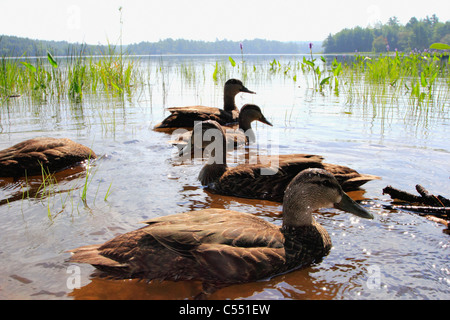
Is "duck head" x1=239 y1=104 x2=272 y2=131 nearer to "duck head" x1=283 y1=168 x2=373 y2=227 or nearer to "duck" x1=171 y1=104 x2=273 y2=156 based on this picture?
"duck" x1=171 y1=104 x2=273 y2=156

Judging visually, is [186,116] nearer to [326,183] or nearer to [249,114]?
[249,114]

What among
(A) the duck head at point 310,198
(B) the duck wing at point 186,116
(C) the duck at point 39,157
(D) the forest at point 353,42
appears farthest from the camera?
(D) the forest at point 353,42

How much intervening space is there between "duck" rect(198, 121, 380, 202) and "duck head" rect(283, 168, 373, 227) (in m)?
1.18

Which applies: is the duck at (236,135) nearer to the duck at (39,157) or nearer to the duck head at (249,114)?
the duck head at (249,114)

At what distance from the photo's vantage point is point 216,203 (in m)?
5.12

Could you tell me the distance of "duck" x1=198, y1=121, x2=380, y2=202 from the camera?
5184 millimetres

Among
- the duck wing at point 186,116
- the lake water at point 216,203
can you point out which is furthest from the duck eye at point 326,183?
the duck wing at point 186,116

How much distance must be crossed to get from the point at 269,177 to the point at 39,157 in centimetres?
323

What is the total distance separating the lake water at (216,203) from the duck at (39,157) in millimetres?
304

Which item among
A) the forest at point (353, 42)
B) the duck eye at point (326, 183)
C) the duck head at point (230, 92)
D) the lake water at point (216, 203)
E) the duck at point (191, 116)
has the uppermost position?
the forest at point (353, 42)

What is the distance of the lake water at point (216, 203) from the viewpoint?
3.25 metres

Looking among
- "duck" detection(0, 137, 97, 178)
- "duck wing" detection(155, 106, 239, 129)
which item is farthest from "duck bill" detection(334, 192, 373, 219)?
"duck wing" detection(155, 106, 239, 129)

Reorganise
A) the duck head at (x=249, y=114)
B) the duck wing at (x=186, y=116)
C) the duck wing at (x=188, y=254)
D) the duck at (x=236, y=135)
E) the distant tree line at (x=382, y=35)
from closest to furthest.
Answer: the duck wing at (x=188, y=254) < the duck at (x=236, y=135) < the duck head at (x=249, y=114) < the duck wing at (x=186, y=116) < the distant tree line at (x=382, y=35)

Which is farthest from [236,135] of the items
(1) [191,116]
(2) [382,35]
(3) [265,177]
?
(2) [382,35]
